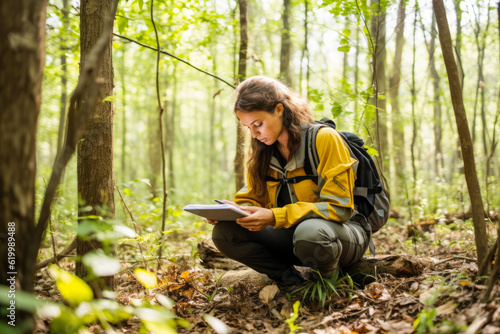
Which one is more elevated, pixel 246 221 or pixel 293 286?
pixel 246 221

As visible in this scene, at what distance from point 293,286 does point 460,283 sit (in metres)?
1.18

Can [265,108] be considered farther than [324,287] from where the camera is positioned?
Yes

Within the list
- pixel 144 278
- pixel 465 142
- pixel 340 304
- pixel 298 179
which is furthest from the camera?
pixel 298 179

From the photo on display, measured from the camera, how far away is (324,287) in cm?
271

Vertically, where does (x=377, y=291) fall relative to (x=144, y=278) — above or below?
below

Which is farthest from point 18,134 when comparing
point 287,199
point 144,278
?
point 287,199

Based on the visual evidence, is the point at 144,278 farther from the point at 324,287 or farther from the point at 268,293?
the point at 324,287

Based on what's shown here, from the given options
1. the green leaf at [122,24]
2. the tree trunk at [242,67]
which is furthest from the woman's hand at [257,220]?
the green leaf at [122,24]

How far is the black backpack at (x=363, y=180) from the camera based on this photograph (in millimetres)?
2867

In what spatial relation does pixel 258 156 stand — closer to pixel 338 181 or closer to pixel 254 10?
pixel 338 181

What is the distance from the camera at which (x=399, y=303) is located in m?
2.35

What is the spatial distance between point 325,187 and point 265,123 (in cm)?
71

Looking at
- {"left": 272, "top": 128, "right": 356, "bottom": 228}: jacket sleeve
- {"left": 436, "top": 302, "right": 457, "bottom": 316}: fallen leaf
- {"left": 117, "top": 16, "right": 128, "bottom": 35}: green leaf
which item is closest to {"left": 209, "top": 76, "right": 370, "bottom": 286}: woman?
{"left": 272, "top": 128, "right": 356, "bottom": 228}: jacket sleeve

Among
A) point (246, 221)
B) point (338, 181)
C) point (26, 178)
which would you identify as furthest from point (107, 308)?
point (338, 181)
